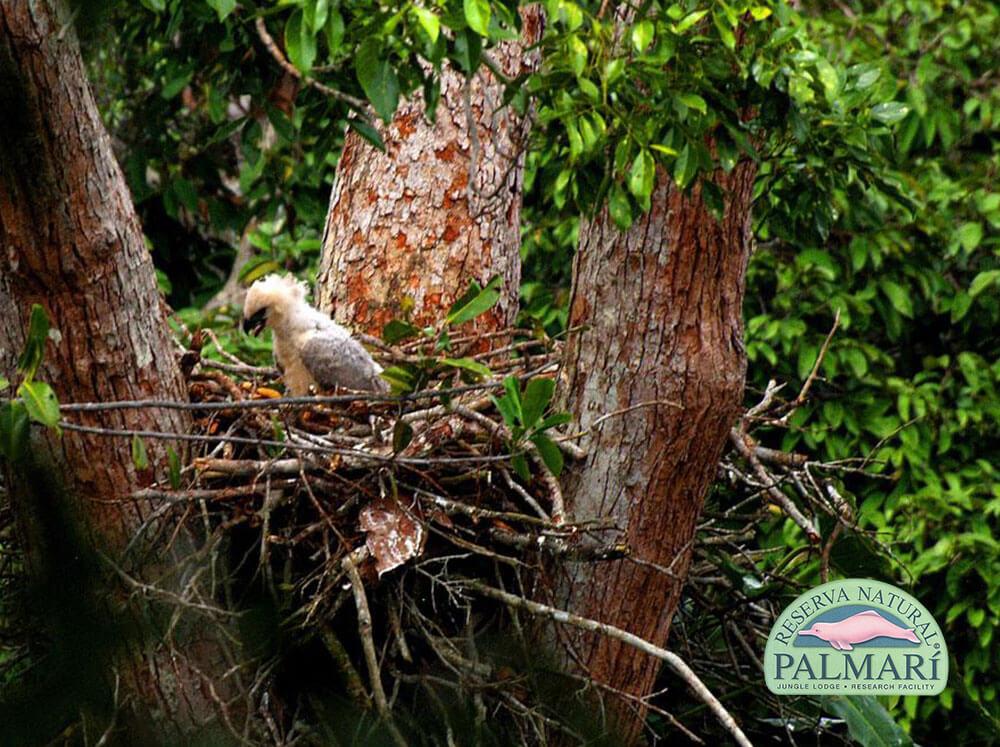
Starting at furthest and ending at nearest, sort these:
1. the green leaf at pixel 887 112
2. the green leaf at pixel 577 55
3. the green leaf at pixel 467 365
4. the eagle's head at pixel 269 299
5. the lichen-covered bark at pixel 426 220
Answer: the lichen-covered bark at pixel 426 220
the eagle's head at pixel 269 299
the green leaf at pixel 887 112
the green leaf at pixel 467 365
the green leaf at pixel 577 55

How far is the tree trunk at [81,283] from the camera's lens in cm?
309

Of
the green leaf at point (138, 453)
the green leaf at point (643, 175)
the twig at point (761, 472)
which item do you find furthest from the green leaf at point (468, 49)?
the twig at point (761, 472)

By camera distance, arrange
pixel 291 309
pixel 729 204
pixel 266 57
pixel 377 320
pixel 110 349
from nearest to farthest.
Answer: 1. pixel 110 349
2. pixel 729 204
3. pixel 266 57
4. pixel 291 309
5. pixel 377 320

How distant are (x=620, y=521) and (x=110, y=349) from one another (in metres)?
1.49

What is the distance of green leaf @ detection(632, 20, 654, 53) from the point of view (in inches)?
124

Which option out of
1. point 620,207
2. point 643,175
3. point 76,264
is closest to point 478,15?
point 643,175

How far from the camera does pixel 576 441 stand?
4012 mm

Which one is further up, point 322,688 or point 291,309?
point 291,309

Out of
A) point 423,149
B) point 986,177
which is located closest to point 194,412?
point 423,149

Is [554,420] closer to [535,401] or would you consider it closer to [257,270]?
[535,401]

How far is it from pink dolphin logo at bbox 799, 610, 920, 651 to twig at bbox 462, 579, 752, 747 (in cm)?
53

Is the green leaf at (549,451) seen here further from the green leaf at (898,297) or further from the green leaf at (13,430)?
the green leaf at (898,297)

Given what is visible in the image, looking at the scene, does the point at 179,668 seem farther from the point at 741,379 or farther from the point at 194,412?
the point at 741,379

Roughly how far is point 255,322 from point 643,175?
235cm
